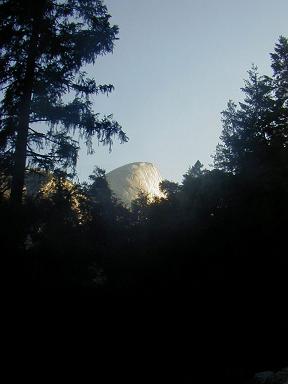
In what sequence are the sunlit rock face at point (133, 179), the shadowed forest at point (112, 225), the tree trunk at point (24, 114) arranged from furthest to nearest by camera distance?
the sunlit rock face at point (133, 179), the tree trunk at point (24, 114), the shadowed forest at point (112, 225)

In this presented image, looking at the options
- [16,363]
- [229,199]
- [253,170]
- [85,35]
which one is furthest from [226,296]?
[85,35]

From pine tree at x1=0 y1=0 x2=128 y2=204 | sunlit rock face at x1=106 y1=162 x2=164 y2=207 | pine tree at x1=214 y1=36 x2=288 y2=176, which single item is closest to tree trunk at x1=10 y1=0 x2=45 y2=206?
pine tree at x1=0 y1=0 x2=128 y2=204

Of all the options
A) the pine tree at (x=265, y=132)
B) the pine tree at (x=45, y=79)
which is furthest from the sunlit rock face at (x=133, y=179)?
the pine tree at (x=45, y=79)

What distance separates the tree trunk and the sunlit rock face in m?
86.6

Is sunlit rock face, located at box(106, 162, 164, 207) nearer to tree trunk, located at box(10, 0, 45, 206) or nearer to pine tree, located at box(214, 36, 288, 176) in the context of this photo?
pine tree, located at box(214, 36, 288, 176)

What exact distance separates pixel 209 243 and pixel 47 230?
4523mm

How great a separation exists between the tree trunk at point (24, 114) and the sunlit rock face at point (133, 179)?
86.6 metres

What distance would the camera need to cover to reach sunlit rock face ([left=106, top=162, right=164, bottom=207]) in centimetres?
10456

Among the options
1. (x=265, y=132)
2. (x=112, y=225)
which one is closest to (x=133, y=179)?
(x=265, y=132)

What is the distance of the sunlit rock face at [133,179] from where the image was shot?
105 meters

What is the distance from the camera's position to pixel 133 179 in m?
111

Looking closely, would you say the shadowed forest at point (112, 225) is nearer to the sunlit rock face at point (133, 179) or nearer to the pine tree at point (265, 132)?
the pine tree at point (265, 132)

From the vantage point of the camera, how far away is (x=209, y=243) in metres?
9.64

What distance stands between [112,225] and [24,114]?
463cm
